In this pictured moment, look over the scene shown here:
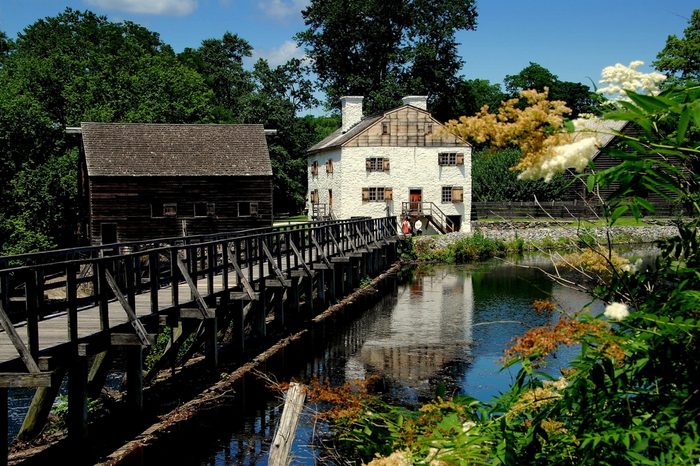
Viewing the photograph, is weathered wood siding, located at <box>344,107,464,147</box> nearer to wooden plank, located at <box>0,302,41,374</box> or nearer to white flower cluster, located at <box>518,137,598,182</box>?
wooden plank, located at <box>0,302,41,374</box>

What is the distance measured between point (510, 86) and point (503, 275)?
62.0 meters

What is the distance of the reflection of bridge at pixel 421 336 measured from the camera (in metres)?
17.4

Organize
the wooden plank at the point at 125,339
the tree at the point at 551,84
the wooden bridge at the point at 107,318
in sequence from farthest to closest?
the tree at the point at 551,84 < the wooden plank at the point at 125,339 < the wooden bridge at the point at 107,318

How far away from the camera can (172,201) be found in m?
41.4

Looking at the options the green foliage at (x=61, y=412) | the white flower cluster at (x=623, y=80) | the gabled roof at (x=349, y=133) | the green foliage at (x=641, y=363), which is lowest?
the green foliage at (x=61, y=412)

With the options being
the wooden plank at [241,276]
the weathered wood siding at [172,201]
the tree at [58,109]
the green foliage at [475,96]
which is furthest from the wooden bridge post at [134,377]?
the green foliage at [475,96]

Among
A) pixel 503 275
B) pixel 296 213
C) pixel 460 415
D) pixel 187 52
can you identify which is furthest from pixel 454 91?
pixel 460 415

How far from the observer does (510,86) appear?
93.9 metres

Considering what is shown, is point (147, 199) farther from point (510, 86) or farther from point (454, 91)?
point (510, 86)

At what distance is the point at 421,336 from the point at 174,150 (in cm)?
2493

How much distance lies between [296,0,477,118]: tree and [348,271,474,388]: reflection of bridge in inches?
1462

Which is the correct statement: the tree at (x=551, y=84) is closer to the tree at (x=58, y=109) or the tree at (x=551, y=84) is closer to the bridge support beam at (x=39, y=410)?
the tree at (x=58, y=109)

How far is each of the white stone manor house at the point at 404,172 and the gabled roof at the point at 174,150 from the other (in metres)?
7.46

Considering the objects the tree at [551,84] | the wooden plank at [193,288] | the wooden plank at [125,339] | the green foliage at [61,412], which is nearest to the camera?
the wooden plank at [125,339]
